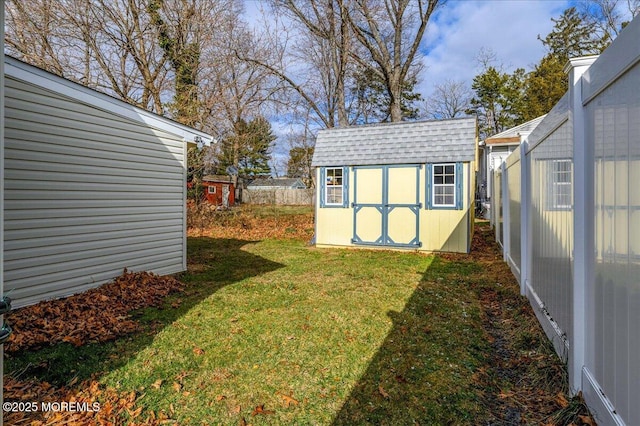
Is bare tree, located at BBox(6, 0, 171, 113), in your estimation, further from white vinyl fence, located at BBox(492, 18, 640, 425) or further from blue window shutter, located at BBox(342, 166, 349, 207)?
white vinyl fence, located at BBox(492, 18, 640, 425)

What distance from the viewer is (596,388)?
1.93 m

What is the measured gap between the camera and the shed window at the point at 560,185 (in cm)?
242

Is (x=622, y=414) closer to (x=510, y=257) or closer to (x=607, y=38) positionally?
(x=510, y=257)

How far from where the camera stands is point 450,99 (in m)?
30.2

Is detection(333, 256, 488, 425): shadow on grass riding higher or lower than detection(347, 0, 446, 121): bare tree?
lower

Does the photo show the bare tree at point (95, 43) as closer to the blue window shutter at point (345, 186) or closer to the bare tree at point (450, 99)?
the blue window shutter at point (345, 186)

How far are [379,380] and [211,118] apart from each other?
13.7 m

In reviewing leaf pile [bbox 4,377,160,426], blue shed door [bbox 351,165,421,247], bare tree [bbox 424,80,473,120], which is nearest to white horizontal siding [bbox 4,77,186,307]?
leaf pile [bbox 4,377,160,426]

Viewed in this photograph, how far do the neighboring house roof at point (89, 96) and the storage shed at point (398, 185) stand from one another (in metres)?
4.14

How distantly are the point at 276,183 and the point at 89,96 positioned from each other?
3495 cm

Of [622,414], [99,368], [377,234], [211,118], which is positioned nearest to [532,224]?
[622,414]

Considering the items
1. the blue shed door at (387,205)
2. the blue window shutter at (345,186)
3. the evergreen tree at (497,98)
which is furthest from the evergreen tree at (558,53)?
the blue window shutter at (345,186)

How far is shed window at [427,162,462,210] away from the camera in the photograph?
869 cm

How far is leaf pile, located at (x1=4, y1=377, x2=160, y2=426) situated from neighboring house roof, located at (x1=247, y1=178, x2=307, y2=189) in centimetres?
3187
